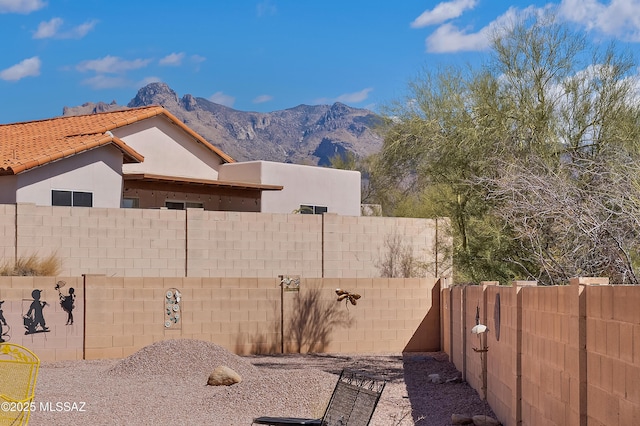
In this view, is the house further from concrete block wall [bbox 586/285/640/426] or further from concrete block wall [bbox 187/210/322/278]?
concrete block wall [bbox 586/285/640/426]

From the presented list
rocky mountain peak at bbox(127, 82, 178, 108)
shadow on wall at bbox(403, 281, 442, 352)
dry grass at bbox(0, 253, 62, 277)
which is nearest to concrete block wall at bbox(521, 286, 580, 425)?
shadow on wall at bbox(403, 281, 442, 352)

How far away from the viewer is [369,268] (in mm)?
27359

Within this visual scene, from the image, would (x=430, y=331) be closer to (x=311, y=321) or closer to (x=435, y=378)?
(x=311, y=321)

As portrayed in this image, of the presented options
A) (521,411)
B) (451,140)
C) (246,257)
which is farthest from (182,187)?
(521,411)

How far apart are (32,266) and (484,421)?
13.2 meters

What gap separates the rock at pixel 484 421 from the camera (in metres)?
11.7

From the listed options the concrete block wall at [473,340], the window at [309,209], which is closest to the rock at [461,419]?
the concrete block wall at [473,340]

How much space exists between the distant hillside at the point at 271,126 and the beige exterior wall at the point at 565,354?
112297 millimetres

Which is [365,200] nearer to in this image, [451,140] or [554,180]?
[451,140]

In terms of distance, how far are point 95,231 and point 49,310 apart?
353 centimetres

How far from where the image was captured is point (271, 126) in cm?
15588

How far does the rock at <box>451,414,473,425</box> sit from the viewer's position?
12336mm

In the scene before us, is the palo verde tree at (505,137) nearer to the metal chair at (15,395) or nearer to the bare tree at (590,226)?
the bare tree at (590,226)

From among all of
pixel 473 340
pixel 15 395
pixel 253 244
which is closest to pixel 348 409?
pixel 15 395
